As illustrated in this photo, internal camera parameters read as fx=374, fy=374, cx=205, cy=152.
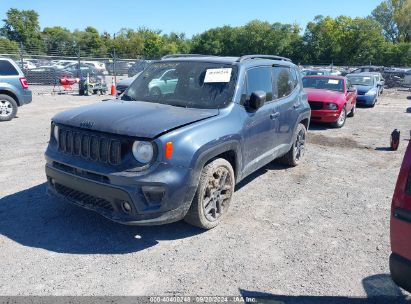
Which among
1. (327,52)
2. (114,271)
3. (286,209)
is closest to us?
(114,271)

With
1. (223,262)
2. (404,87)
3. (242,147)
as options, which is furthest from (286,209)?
(404,87)

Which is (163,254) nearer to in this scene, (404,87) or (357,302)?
(357,302)

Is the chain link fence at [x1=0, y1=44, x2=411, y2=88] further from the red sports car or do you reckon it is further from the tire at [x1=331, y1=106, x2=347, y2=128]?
the tire at [x1=331, y1=106, x2=347, y2=128]

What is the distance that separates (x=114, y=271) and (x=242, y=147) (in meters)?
2.03

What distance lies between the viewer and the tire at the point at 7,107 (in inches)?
421

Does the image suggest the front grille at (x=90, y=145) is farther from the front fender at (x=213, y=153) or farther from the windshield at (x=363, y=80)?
the windshield at (x=363, y=80)

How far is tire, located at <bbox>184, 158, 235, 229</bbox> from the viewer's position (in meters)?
3.93

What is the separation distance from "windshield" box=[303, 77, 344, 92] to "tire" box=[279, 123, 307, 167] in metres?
5.63

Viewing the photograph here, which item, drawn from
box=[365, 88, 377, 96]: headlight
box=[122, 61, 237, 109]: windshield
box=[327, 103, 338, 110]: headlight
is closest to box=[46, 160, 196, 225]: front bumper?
box=[122, 61, 237, 109]: windshield

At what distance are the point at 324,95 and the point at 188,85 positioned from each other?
735 cm

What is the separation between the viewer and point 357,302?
3045 mm

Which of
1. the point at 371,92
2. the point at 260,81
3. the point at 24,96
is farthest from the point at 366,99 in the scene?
the point at 24,96

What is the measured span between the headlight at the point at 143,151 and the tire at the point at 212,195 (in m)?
0.65

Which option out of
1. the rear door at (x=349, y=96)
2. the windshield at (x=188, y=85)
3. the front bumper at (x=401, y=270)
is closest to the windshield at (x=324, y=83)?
the rear door at (x=349, y=96)
